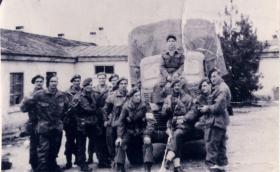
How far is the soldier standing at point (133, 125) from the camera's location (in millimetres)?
5012

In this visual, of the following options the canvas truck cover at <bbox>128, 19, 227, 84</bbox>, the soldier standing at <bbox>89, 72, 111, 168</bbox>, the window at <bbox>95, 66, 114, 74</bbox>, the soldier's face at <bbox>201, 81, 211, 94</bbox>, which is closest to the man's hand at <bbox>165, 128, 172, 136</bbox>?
the soldier's face at <bbox>201, 81, 211, 94</bbox>

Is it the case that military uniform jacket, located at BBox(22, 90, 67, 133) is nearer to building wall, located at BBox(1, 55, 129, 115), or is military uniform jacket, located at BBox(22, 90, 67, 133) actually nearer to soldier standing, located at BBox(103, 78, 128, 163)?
building wall, located at BBox(1, 55, 129, 115)

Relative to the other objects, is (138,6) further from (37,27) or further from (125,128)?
(125,128)

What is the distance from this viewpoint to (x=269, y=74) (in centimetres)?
493

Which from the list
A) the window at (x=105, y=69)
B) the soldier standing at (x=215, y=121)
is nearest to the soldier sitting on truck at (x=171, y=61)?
the soldier standing at (x=215, y=121)

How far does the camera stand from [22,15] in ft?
18.7

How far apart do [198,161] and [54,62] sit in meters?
5.33

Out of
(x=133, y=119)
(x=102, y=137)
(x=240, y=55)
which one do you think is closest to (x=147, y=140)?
(x=133, y=119)

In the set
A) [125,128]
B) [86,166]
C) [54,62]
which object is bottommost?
→ [86,166]

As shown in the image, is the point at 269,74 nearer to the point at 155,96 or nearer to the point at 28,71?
the point at 155,96

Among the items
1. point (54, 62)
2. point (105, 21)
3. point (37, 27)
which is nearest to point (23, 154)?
point (37, 27)

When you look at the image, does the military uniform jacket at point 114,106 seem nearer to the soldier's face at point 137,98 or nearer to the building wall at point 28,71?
the soldier's face at point 137,98

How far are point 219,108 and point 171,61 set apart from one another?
46.7 inches

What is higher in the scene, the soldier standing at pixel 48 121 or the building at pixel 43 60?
the building at pixel 43 60
